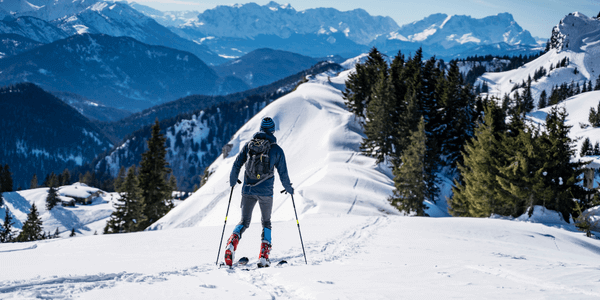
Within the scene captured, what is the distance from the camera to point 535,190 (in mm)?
21531

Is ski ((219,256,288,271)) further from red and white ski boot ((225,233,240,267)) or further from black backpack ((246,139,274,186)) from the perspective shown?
black backpack ((246,139,274,186))

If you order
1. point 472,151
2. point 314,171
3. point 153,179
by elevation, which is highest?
point 472,151

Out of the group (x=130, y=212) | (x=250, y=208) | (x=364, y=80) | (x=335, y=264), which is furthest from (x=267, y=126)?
(x=364, y=80)

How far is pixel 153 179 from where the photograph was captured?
35875 millimetres

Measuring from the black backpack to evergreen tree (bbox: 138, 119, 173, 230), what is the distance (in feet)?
99.8

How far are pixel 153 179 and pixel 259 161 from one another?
31.4 meters

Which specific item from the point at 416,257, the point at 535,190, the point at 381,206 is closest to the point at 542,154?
the point at 535,190

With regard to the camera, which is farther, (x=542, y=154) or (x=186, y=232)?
(x=542, y=154)

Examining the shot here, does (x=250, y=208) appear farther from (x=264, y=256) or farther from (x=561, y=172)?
(x=561, y=172)

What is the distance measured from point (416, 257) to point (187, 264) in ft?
19.8

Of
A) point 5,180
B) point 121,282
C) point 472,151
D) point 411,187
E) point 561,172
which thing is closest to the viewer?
point 121,282

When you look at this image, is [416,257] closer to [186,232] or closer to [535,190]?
[186,232]

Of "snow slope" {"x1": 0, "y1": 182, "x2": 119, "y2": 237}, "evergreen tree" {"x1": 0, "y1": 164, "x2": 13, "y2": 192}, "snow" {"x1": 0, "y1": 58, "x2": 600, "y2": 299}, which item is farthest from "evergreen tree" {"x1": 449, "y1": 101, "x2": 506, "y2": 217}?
"evergreen tree" {"x1": 0, "y1": 164, "x2": 13, "y2": 192}

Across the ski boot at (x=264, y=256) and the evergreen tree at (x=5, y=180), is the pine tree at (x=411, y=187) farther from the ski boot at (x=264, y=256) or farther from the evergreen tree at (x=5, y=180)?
the evergreen tree at (x=5, y=180)
